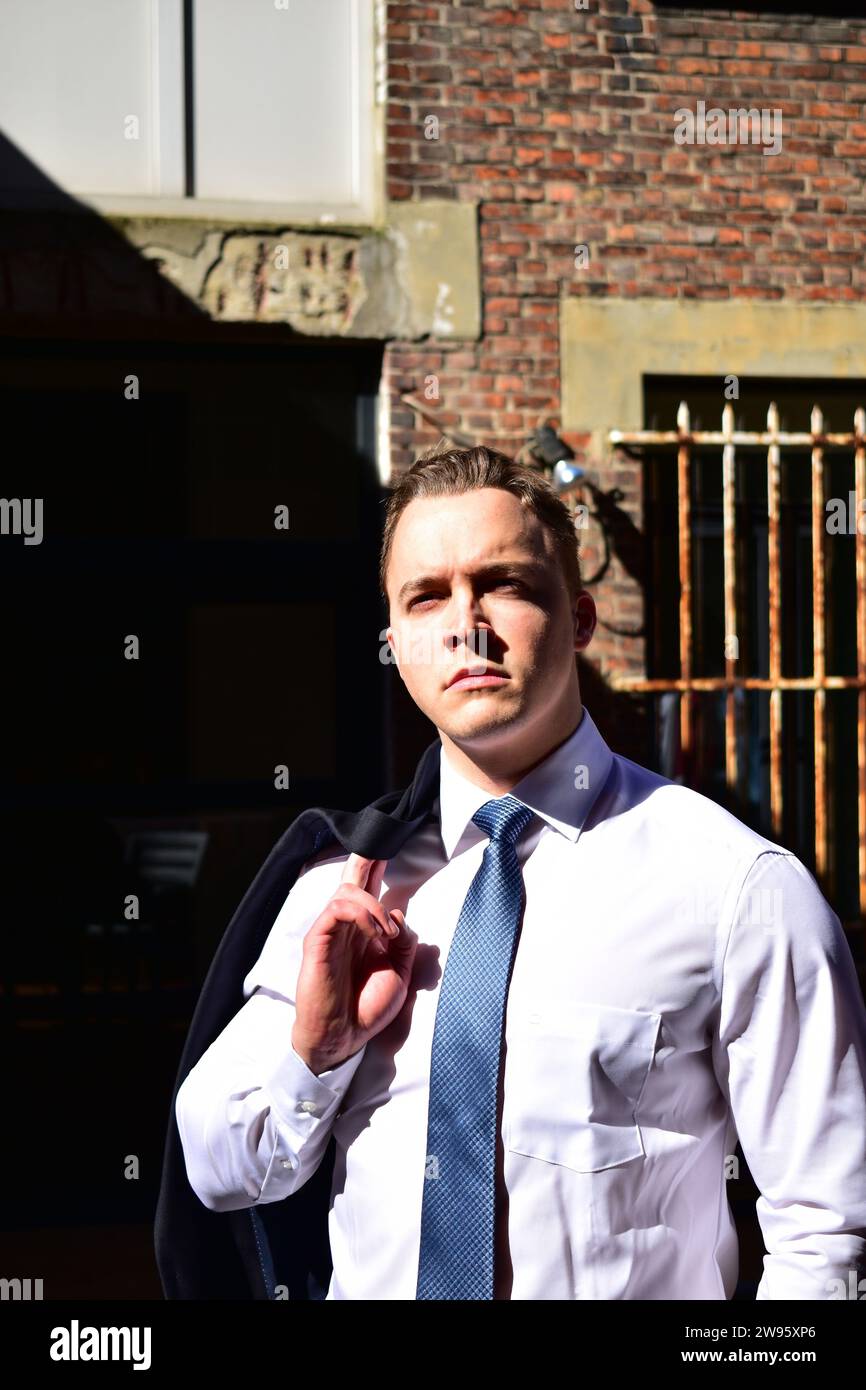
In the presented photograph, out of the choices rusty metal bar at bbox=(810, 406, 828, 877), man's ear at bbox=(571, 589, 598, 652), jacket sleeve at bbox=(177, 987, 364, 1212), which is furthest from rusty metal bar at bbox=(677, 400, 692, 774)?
jacket sleeve at bbox=(177, 987, 364, 1212)

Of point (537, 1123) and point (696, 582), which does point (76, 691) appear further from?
point (537, 1123)

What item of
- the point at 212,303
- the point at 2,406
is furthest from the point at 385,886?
the point at 2,406

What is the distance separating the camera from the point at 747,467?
723cm

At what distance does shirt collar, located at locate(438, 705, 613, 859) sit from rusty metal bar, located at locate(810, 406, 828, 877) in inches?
164

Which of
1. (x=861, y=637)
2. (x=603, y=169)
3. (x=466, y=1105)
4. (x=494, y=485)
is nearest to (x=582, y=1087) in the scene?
(x=466, y=1105)

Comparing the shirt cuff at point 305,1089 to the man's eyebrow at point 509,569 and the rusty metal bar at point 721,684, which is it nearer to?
the man's eyebrow at point 509,569

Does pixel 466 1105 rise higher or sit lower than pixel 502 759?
lower

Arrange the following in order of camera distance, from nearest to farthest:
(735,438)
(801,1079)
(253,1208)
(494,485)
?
(801,1079), (494,485), (253,1208), (735,438)

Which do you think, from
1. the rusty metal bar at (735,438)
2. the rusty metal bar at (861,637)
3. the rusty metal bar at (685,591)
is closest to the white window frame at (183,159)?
the rusty metal bar at (735,438)

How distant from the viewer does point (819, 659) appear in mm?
6078

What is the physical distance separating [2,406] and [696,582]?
3.40 metres

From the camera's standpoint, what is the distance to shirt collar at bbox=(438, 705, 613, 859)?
1.99m

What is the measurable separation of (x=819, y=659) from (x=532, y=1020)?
4.58m

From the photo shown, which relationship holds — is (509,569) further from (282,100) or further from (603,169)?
(282,100)
